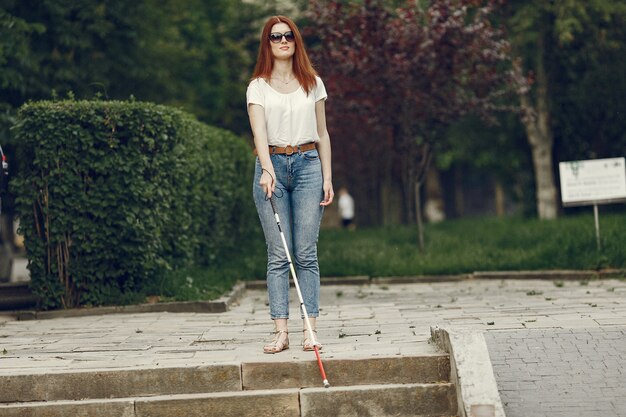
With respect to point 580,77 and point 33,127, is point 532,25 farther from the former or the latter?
point 33,127

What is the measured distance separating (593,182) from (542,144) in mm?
12611

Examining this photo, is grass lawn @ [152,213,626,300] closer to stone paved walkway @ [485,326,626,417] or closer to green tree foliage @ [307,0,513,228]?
green tree foliage @ [307,0,513,228]

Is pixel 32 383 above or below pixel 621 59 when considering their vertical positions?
below

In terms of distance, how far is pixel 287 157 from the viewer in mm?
8164

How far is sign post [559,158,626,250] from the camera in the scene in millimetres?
17234

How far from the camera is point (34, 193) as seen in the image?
12.1 meters

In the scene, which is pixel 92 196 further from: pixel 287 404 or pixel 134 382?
pixel 287 404

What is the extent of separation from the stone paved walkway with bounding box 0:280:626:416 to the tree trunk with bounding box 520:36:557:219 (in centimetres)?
1549

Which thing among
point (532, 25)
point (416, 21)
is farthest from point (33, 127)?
point (532, 25)

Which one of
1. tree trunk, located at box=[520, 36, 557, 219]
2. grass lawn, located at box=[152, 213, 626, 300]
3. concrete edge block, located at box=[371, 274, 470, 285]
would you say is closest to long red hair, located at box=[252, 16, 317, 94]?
grass lawn, located at box=[152, 213, 626, 300]

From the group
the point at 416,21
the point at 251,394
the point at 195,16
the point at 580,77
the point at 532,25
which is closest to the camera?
the point at 251,394

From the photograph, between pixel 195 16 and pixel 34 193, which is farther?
pixel 195 16

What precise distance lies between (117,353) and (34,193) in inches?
157

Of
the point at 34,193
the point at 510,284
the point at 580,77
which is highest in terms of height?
the point at 580,77
